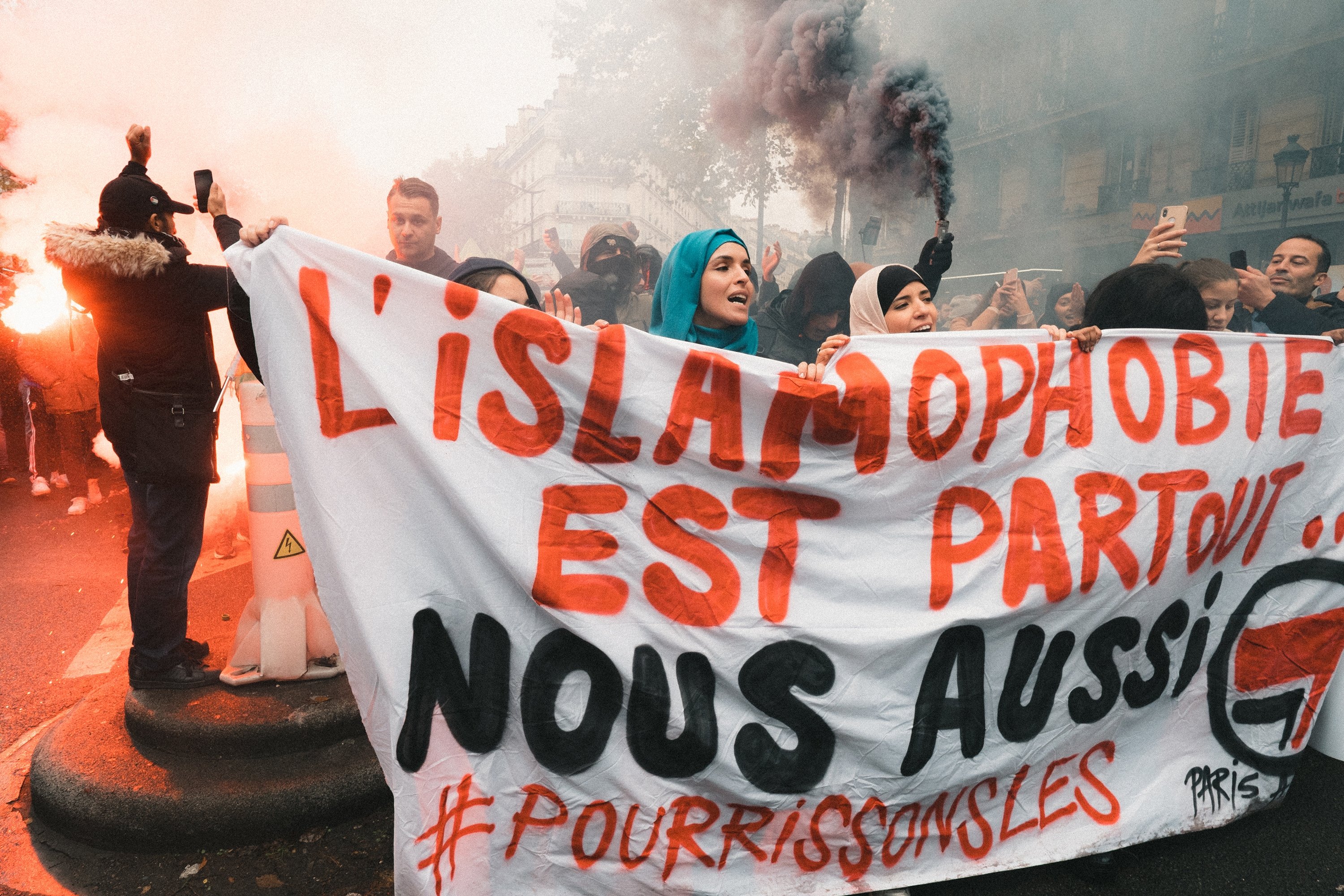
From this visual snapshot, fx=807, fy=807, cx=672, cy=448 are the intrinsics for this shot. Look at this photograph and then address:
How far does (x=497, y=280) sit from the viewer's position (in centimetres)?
277

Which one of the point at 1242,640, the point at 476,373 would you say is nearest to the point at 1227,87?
the point at 1242,640

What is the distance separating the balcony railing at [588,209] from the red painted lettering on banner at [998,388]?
2195 inches

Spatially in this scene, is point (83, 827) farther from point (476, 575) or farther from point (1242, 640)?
point (1242, 640)

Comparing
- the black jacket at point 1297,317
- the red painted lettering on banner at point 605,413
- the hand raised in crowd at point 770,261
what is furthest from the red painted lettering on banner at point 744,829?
the hand raised in crowd at point 770,261

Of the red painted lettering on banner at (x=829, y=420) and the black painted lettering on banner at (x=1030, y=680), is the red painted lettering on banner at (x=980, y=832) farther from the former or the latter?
the red painted lettering on banner at (x=829, y=420)

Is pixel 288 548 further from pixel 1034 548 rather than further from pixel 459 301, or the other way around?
pixel 1034 548

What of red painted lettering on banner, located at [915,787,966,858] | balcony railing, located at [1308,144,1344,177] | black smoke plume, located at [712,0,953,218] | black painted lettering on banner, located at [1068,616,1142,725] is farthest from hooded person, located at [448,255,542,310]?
balcony railing, located at [1308,144,1344,177]

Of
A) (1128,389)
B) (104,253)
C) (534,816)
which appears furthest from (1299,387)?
(104,253)

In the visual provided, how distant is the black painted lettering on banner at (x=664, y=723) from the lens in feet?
7.16

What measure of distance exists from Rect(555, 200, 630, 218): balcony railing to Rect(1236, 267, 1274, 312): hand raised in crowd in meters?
54.0

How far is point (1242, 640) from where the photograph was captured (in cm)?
272

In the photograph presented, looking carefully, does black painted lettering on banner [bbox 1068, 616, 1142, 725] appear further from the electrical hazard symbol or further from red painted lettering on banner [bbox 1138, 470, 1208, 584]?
the electrical hazard symbol

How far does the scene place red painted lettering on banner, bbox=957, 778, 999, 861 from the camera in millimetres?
2381

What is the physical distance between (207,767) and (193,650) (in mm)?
611
